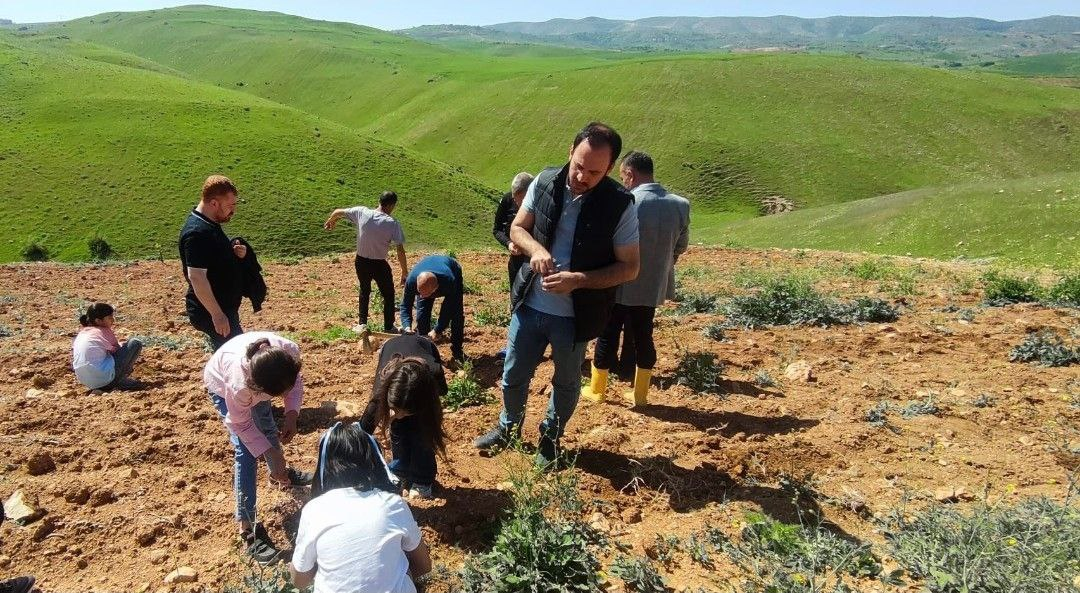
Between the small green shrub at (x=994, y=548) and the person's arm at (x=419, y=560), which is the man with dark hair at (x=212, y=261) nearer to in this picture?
the person's arm at (x=419, y=560)

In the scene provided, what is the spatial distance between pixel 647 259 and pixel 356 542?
2.99 meters

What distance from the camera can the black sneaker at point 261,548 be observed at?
3357 mm

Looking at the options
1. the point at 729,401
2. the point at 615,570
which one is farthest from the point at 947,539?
the point at 729,401

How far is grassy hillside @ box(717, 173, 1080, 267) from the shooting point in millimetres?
13086

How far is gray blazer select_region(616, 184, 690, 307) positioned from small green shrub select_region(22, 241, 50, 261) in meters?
29.2

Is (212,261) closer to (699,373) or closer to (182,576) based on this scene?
(182,576)

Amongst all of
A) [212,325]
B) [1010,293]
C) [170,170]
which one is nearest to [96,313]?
[212,325]

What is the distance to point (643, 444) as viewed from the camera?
175 inches

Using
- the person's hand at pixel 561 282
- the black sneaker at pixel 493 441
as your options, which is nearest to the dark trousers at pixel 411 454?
the black sneaker at pixel 493 441

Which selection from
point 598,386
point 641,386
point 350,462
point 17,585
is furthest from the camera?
point 598,386

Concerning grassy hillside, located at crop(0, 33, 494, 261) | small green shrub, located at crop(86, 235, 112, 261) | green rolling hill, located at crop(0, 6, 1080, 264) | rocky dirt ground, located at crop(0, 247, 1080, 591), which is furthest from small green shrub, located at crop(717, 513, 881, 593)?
small green shrub, located at crop(86, 235, 112, 261)

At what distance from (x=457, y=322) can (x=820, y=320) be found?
404cm

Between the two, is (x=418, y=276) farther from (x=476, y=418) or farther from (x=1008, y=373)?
(x=1008, y=373)

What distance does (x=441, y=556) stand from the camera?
11.1ft
